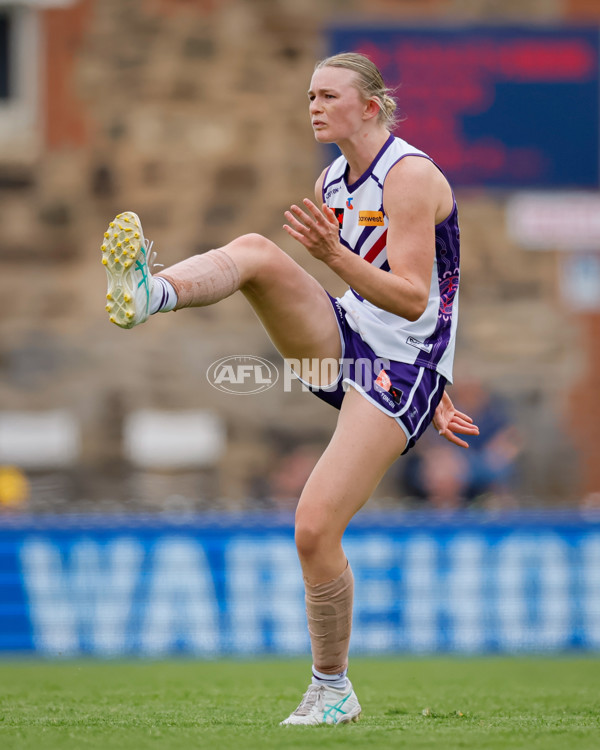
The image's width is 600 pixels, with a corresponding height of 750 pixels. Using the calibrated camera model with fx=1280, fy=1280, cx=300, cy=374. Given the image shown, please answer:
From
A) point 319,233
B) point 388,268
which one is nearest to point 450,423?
point 388,268

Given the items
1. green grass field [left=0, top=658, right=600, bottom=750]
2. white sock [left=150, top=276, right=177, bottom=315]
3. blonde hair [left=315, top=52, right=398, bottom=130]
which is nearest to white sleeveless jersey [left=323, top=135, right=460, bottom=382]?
blonde hair [left=315, top=52, right=398, bottom=130]

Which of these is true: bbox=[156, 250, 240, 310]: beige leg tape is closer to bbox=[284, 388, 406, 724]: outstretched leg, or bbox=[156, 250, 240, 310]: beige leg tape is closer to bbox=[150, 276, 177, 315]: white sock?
bbox=[150, 276, 177, 315]: white sock

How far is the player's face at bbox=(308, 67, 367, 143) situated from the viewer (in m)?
4.48

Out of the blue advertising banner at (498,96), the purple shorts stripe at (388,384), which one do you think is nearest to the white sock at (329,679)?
the purple shorts stripe at (388,384)

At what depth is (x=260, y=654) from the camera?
8.50m

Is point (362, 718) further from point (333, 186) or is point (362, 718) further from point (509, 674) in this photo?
point (509, 674)

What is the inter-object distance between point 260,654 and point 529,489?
171 inches

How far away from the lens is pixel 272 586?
8.56 m

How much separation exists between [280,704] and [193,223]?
756cm

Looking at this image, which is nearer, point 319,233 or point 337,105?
point 319,233

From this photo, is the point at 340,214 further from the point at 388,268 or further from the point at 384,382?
the point at 384,382

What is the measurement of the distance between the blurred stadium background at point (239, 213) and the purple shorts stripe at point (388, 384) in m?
6.58

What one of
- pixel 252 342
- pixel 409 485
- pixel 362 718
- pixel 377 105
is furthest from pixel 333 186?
pixel 252 342

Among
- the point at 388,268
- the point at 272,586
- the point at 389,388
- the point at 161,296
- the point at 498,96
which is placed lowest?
the point at 272,586
